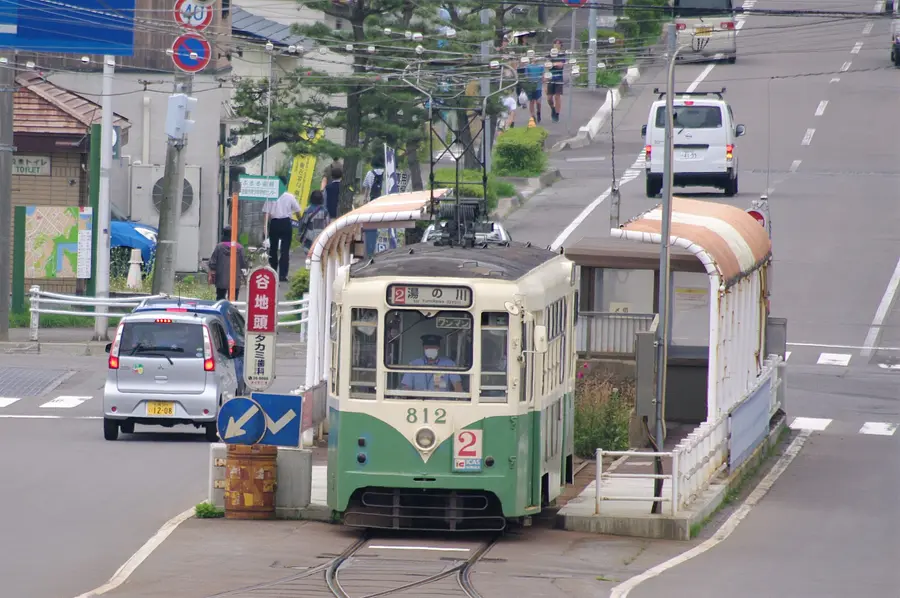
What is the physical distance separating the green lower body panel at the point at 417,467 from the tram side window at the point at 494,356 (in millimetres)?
253

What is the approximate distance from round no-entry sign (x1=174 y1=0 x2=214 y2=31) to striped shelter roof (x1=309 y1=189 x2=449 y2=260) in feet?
57.7

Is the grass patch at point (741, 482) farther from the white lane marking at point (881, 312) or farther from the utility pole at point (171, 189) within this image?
the utility pole at point (171, 189)

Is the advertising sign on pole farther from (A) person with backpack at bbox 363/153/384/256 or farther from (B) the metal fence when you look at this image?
(A) person with backpack at bbox 363/153/384/256

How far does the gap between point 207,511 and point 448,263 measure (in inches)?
135

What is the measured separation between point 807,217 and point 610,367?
18.5 meters

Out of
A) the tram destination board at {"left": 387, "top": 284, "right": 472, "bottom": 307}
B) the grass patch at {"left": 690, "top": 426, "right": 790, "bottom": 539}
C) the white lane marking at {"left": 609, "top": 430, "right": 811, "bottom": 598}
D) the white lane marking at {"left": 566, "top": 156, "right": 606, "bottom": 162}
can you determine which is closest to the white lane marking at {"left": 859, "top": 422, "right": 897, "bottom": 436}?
the white lane marking at {"left": 609, "top": 430, "right": 811, "bottom": 598}

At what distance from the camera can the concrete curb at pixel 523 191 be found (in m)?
42.4

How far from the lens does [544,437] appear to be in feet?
54.6

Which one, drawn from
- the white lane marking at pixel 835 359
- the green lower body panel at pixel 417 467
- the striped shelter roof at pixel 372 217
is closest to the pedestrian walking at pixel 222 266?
the striped shelter roof at pixel 372 217

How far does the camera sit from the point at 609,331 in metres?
24.8

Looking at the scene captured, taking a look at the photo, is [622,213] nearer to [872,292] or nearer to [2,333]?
[872,292]

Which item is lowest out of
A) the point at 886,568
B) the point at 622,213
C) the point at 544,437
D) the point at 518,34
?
the point at 886,568

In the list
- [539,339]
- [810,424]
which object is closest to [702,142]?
[810,424]

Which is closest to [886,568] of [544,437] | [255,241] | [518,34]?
[544,437]
